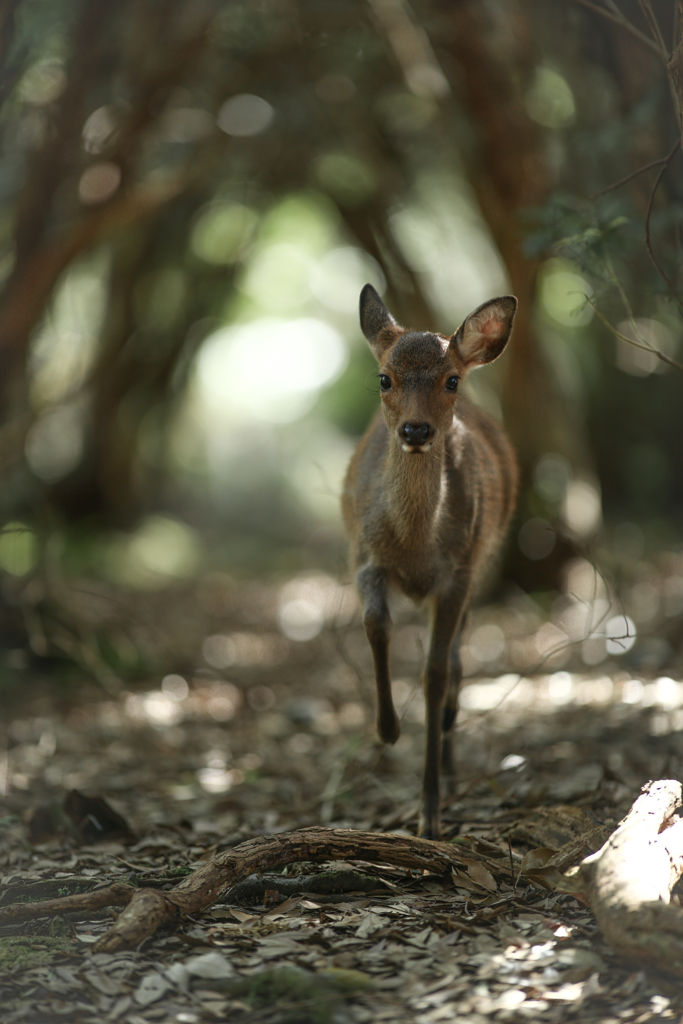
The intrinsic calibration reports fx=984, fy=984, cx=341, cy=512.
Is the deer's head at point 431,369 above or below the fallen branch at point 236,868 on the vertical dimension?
above

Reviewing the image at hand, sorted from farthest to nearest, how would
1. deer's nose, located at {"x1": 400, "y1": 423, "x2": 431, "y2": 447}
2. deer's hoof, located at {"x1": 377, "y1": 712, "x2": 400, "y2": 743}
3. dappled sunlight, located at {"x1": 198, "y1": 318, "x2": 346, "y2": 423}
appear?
dappled sunlight, located at {"x1": 198, "y1": 318, "x2": 346, "y2": 423}, deer's hoof, located at {"x1": 377, "y1": 712, "x2": 400, "y2": 743}, deer's nose, located at {"x1": 400, "y1": 423, "x2": 431, "y2": 447}

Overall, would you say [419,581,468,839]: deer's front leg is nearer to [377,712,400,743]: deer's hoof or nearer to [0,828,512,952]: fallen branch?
[377,712,400,743]: deer's hoof

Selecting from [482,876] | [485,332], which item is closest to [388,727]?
[482,876]

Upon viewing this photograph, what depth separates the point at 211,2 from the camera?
7.83 m

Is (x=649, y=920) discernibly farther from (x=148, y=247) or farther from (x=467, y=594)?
(x=148, y=247)

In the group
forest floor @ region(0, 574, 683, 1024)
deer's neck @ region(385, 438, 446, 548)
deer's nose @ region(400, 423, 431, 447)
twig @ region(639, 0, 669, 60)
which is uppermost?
twig @ region(639, 0, 669, 60)

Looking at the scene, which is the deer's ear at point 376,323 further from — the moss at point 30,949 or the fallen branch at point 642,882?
the moss at point 30,949

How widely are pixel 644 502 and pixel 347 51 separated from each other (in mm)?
8305

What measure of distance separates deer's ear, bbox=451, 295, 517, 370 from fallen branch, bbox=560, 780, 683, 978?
6.13ft

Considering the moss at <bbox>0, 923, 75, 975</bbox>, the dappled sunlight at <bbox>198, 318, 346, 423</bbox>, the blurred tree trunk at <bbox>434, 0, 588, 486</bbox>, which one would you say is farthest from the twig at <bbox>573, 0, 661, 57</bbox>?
the dappled sunlight at <bbox>198, 318, 346, 423</bbox>

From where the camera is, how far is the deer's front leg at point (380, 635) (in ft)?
14.0

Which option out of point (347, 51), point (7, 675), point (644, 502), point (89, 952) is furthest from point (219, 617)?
point (89, 952)

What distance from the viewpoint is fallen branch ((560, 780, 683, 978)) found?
268 cm

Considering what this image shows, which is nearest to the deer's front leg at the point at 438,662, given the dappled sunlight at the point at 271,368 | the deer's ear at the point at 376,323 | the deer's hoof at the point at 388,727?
the deer's hoof at the point at 388,727
